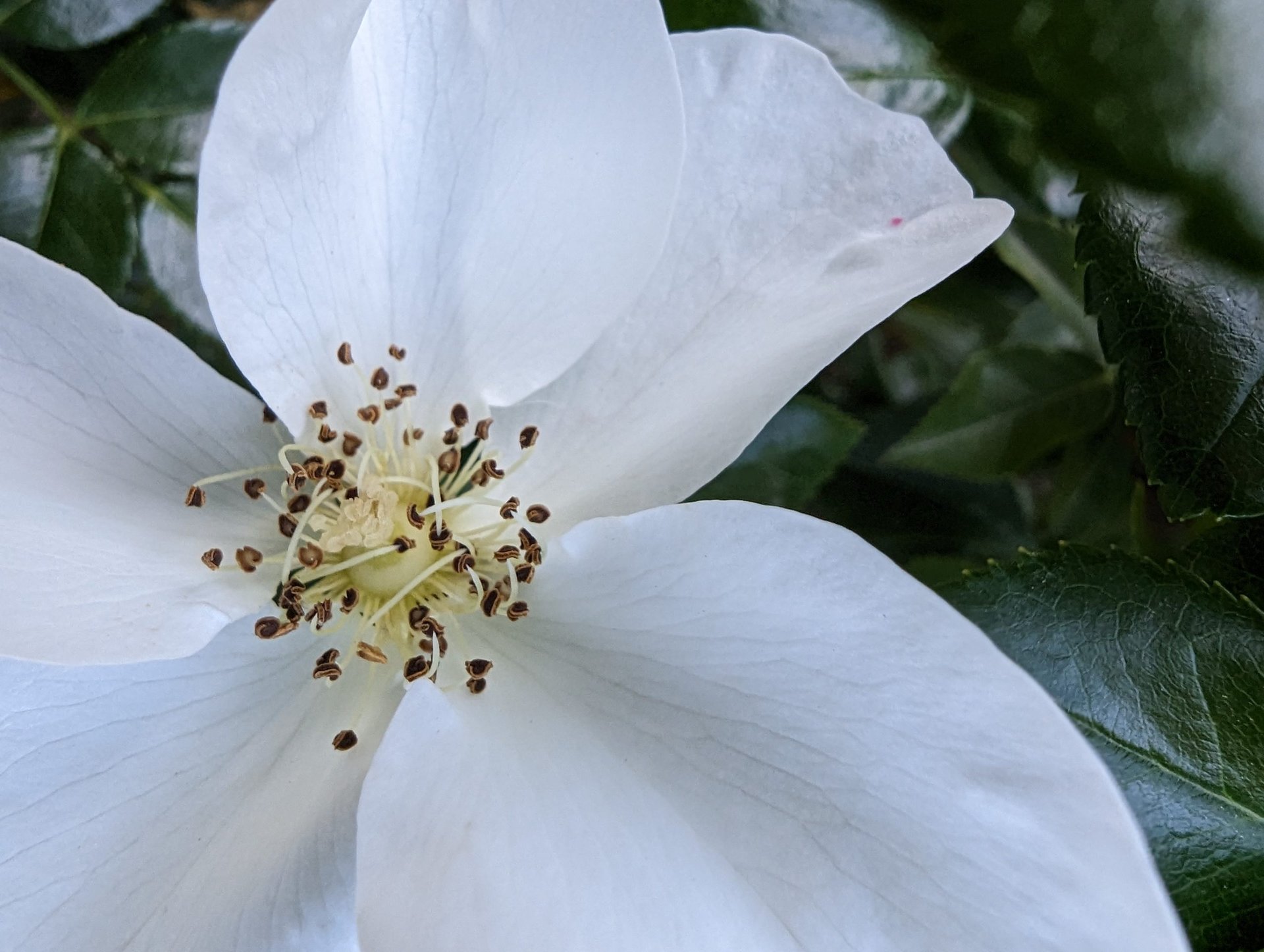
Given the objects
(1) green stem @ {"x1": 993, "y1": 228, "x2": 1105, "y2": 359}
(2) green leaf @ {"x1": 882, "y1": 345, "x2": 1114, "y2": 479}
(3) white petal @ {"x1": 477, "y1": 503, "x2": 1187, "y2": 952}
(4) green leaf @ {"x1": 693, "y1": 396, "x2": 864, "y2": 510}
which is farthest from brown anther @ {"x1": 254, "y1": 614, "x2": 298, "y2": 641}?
(1) green stem @ {"x1": 993, "y1": 228, "x2": 1105, "y2": 359}

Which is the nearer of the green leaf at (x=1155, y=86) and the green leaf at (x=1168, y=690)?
the green leaf at (x=1155, y=86)

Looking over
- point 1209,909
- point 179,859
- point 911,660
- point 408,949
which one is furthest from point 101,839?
point 1209,909

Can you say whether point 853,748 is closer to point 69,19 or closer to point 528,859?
point 528,859

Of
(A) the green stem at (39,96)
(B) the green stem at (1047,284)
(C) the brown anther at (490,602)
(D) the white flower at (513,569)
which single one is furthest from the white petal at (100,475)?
(B) the green stem at (1047,284)

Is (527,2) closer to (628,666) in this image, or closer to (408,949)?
(628,666)

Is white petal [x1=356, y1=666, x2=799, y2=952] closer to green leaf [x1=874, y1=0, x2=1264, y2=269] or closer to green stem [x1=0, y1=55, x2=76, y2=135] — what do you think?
green leaf [x1=874, y1=0, x2=1264, y2=269]

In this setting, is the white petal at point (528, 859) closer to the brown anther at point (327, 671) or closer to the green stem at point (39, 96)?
the brown anther at point (327, 671)
